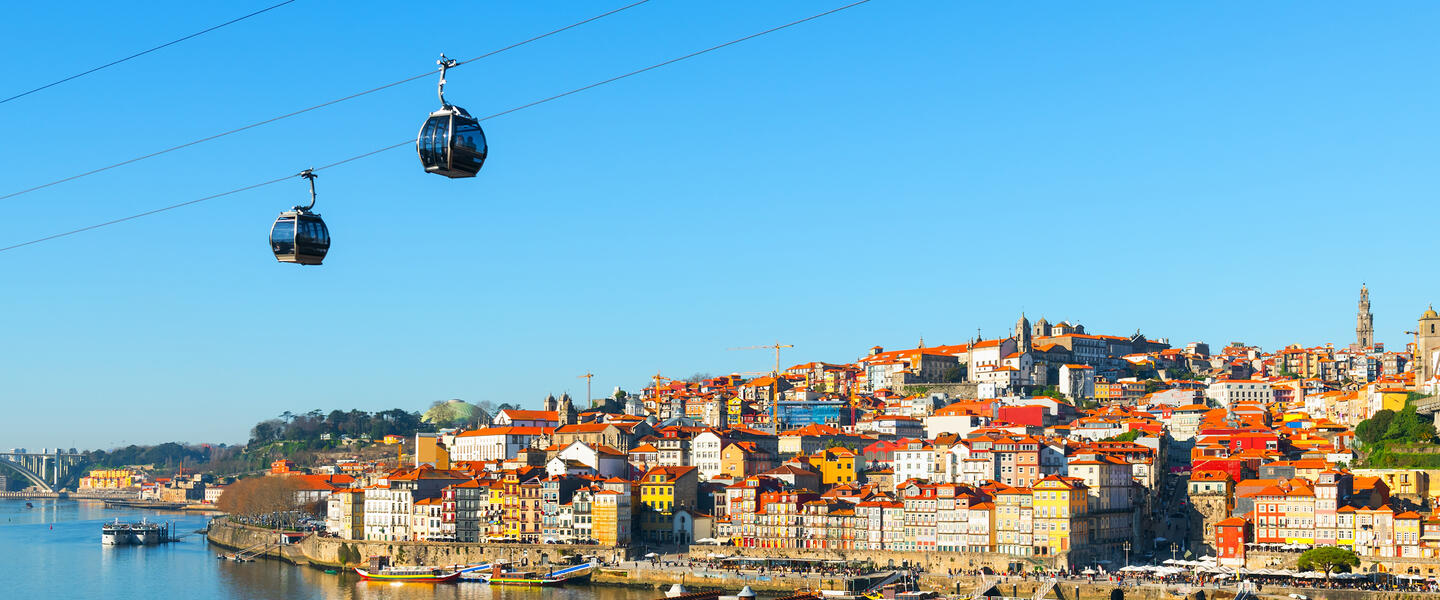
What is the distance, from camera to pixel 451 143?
39.7 ft

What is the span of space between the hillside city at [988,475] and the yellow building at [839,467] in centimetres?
9

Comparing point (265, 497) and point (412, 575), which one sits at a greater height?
point (265, 497)

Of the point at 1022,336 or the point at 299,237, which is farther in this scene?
the point at 1022,336

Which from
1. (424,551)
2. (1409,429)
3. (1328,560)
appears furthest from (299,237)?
(1409,429)

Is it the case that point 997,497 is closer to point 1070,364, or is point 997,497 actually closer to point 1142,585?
point 1142,585

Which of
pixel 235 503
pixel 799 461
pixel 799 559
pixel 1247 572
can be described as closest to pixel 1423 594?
pixel 1247 572

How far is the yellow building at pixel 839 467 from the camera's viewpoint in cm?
5406

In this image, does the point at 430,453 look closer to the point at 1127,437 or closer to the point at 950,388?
the point at 950,388

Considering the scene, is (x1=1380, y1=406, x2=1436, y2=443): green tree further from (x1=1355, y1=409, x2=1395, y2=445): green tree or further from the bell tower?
the bell tower

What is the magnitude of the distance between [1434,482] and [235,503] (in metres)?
45.2

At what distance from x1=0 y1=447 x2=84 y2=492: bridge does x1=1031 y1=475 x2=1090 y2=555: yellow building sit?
421ft

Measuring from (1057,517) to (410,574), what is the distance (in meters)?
18.1

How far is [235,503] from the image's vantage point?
6825 cm

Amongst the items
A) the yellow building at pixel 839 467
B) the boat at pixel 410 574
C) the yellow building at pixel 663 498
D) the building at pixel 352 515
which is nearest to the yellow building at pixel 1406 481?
the yellow building at pixel 839 467
